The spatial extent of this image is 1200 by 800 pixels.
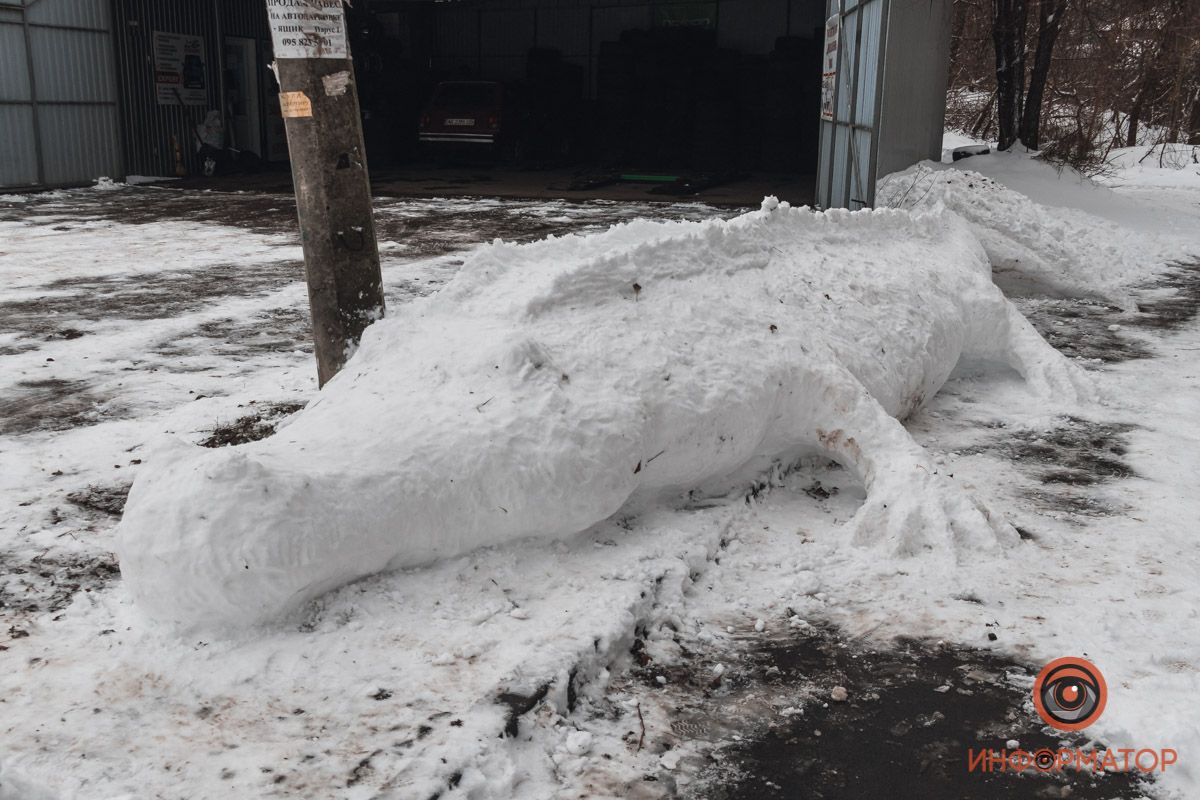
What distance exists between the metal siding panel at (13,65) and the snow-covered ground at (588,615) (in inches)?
502

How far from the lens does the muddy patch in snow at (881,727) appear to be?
2.19 metres

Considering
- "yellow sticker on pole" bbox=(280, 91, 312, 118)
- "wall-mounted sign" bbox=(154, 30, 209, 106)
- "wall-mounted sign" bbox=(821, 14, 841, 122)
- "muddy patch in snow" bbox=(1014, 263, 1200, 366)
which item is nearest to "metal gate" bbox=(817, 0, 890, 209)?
"wall-mounted sign" bbox=(821, 14, 841, 122)

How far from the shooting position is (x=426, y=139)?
2066 cm

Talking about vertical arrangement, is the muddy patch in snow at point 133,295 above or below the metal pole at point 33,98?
below

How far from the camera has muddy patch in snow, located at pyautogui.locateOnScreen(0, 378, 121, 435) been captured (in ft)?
14.9

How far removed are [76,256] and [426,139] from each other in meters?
11.7

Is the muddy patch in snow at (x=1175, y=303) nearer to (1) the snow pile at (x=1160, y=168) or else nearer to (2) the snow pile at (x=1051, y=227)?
(2) the snow pile at (x=1051, y=227)

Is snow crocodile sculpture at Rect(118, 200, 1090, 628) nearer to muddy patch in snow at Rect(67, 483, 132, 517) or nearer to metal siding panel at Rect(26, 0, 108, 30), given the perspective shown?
muddy patch in snow at Rect(67, 483, 132, 517)

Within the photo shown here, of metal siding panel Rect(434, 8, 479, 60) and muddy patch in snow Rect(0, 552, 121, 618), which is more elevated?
metal siding panel Rect(434, 8, 479, 60)

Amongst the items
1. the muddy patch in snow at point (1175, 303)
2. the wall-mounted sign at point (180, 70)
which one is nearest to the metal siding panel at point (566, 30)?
the wall-mounted sign at point (180, 70)

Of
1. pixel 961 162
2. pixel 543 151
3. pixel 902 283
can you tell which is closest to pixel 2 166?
pixel 543 151

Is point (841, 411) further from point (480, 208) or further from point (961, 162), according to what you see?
point (480, 208)

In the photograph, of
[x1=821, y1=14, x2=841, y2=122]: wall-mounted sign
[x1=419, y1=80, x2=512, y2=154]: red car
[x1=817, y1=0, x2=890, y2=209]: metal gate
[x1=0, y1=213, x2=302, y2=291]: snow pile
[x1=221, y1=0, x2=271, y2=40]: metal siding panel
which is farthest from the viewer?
[x1=419, y1=80, x2=512, y2=154]: red car

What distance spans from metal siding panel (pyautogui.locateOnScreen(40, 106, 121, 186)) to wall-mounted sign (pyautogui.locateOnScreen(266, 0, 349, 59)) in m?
15.0
